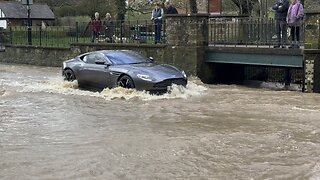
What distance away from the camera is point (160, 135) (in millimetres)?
10133

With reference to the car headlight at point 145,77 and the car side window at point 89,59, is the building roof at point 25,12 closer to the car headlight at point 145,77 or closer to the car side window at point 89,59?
the car side window at point 89,59

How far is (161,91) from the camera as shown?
1480 cm

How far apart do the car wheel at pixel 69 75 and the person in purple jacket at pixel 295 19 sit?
6858 mm

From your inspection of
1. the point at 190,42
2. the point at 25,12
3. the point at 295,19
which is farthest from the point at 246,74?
the point at 25,12

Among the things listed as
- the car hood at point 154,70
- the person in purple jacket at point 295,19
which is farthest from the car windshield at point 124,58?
the person in purple jacket at point 295,19

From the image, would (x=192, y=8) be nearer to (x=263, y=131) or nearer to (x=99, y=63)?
(x=99, y=63)

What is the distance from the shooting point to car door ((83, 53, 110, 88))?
52.1ft

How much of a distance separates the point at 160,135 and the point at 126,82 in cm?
524

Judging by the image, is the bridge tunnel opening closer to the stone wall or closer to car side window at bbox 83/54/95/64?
the stone wall

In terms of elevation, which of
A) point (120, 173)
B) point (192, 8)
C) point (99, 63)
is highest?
point (192, 8)

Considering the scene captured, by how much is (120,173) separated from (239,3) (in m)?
25.0

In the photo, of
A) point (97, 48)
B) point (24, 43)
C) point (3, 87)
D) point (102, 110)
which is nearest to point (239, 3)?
point (97, 48)

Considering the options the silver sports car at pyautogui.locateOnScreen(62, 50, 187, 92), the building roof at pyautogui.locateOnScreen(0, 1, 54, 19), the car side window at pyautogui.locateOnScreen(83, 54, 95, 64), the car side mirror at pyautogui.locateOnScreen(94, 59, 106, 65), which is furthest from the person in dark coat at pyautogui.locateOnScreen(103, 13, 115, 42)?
the building roof at pyautogui.locateOnScreen(0, 1, 54, 19)

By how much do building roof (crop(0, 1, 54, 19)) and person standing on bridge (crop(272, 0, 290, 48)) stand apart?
179 ft
